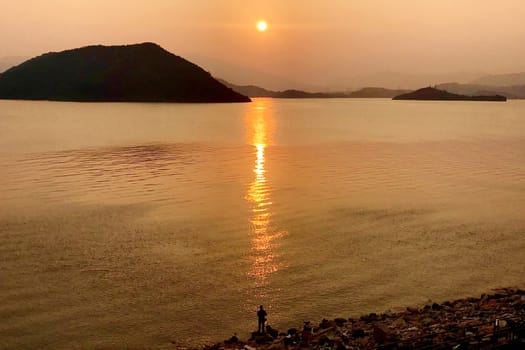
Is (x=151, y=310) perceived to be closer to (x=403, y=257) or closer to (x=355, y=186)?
(x=403, y=257)

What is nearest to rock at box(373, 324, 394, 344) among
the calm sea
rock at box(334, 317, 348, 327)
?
rock at box(334, 317, 348, 327)

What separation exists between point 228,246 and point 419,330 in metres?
16.1

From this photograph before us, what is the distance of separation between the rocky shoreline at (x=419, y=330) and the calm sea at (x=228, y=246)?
131 centimetres

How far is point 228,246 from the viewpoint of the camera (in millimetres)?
33469

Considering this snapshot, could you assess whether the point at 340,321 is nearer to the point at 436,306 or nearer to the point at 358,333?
the point at 358,333

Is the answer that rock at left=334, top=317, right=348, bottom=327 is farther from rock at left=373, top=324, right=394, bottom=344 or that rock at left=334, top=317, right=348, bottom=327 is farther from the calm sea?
rock at left=373, top=324, right=394, bottom=344

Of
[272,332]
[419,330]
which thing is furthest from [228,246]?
[419,330]

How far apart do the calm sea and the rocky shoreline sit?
1305 millimetres

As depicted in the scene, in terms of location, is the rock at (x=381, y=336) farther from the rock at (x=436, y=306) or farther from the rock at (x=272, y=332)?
the rock at (x=436, y=306)

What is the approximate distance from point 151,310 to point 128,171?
4572 centimetres

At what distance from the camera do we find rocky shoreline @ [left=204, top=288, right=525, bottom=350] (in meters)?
17.2

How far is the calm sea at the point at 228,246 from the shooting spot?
902 inches

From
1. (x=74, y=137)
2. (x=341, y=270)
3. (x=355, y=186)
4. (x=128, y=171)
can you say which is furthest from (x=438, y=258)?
(x=74, y=137)

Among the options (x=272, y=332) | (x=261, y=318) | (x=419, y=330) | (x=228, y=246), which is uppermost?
(x=228, y=246)
